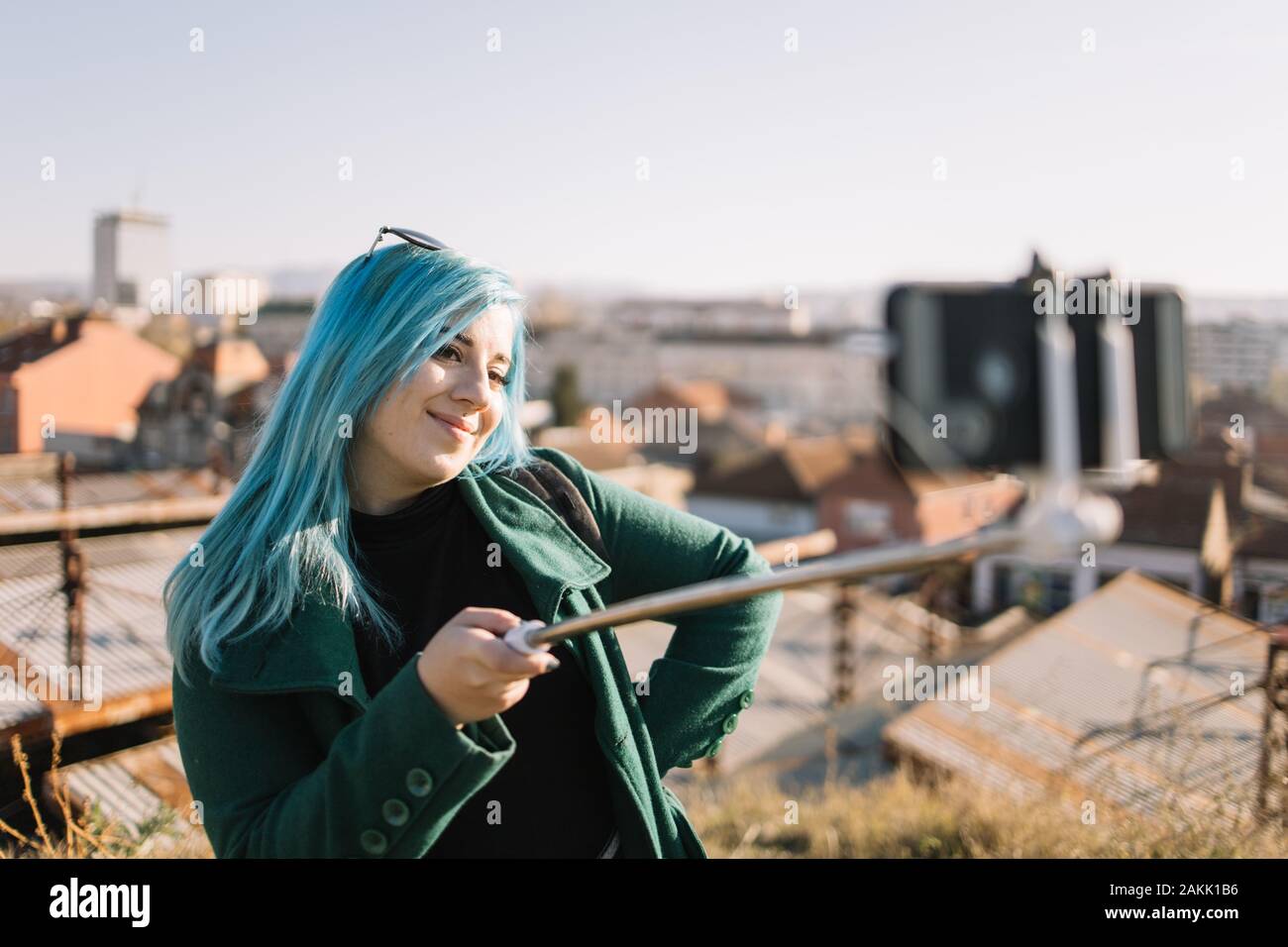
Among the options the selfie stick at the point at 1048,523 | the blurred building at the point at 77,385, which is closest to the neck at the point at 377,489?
the selfie stick at the point at 1048,523

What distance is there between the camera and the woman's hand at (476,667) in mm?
1010

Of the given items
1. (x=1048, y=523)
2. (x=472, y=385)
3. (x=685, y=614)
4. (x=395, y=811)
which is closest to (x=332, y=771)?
(x=395, y=811)

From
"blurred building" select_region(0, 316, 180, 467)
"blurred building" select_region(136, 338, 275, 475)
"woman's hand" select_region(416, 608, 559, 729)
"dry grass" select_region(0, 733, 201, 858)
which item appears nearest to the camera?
"woman's hand" select_region(416, 608, 559, 729)

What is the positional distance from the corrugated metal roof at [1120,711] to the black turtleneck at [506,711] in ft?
7.84

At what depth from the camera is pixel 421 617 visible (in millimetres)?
1294

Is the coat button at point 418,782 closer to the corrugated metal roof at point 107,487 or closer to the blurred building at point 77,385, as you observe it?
the blurred building at point 77,385

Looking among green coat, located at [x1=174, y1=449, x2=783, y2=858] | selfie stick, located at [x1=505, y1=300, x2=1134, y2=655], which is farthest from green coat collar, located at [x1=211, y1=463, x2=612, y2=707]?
selfie stick, located at [x1=505, y1=300, x2=1134, y2=655]

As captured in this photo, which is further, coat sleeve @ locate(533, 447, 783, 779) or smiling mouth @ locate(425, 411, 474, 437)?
coat sleeve @ locate(533, 447, 783, 779)

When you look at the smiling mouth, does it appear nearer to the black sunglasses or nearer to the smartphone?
the black sunglasses

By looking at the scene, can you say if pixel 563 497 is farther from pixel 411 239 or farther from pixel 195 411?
pixel 195 411

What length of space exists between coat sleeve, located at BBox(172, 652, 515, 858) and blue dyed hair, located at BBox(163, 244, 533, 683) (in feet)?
0.28

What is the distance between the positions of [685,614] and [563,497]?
0.23 meters

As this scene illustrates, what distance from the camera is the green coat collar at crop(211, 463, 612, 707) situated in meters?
1.15
